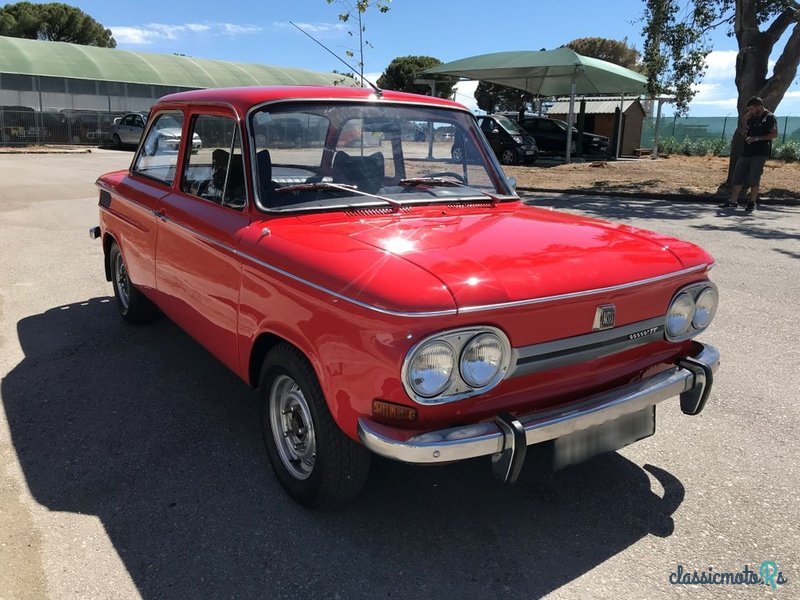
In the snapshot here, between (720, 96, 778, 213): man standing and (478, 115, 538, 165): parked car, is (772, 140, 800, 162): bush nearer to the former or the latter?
(478, 115, 538, 165): parked car

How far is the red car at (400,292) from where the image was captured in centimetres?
230

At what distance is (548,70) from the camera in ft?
79.3

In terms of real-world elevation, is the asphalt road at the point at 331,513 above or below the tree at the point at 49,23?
below

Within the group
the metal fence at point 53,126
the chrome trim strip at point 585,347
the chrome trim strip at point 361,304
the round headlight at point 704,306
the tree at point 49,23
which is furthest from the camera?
the tree at point 49,23

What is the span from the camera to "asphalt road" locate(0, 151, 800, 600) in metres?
2.49

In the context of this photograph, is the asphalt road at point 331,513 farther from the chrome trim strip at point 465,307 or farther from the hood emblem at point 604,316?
the chrome trim strip at point 465,307

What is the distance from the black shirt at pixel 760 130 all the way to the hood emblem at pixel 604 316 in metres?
10.4

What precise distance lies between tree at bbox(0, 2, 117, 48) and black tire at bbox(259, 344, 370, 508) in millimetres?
57763

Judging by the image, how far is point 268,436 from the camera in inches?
122

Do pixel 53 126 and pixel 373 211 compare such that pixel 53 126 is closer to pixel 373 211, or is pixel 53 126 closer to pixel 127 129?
pixel 127 129

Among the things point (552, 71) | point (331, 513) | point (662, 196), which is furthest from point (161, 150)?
point (552, 71)

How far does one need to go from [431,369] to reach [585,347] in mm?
736

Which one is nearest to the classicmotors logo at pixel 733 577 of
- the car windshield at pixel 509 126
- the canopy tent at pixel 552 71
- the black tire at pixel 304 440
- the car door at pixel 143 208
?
the black tire at pixel 304 440

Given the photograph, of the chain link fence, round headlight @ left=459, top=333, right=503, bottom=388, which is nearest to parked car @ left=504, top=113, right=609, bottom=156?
the chain link fence
